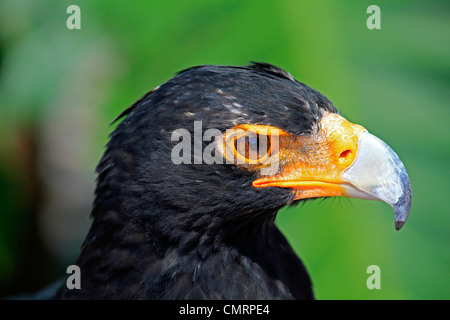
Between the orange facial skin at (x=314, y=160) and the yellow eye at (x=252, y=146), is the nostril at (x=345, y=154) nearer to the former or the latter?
the orange facial skin at (x=314, y=160)

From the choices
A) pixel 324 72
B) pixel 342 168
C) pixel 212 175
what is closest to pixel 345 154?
pixel 342 168

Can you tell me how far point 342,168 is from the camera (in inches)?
116

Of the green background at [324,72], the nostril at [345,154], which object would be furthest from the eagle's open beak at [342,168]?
the green background at [324,72]

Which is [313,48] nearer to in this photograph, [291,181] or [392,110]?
[392,110]

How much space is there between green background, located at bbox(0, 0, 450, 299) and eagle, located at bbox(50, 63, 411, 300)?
49cm

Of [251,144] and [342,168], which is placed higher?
[251,144]

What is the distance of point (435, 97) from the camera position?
4.04 m

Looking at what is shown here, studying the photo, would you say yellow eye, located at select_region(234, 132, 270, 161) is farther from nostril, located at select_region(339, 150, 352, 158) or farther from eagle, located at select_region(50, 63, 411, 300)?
nostril, located at select_region(339, 150, 352, 158)

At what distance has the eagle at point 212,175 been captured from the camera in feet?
9.61

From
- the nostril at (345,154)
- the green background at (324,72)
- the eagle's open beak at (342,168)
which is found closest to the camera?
the eagle's open beak at (342,168)

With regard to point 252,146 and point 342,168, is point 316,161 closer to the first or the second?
point 342,168

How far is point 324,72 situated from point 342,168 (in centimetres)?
129

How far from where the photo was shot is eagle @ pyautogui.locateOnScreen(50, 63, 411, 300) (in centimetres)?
293

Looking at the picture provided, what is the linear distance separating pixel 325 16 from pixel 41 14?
8.25 ft
